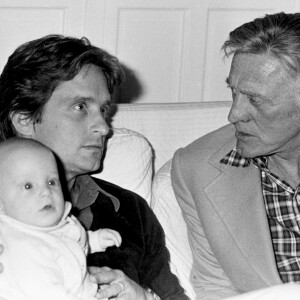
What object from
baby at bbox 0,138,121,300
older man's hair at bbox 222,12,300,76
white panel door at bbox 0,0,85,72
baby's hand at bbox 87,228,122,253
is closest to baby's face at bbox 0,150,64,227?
baby at bbox 0,138,121,300

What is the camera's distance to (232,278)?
2254mm

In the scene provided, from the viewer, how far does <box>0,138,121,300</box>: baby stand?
5.89 feet

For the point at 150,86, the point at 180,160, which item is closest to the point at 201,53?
the point at 150,86

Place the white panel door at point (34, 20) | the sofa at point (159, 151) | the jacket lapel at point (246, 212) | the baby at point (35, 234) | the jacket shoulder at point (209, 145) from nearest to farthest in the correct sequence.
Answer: the baby at point (35, 234) < the jacket lapel at point (246, 212) < the jacket shoulder at point (209, 145) < the sofa at point (159, 151) < the white panel door at point (34, 20)

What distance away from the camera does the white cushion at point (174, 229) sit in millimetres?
2400

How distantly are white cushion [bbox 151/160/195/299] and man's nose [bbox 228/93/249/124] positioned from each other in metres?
0.38

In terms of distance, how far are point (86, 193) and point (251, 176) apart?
1.58 ft

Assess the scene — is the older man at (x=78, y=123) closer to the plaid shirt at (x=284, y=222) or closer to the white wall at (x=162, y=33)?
the plaid shirt at (x=284, y=222)

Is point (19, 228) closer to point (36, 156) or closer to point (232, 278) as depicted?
point (36, 156)

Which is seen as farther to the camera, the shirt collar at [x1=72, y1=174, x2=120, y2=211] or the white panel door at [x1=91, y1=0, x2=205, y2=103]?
the white panel door at [x1=91, y1=0, x2=205, y2=103]

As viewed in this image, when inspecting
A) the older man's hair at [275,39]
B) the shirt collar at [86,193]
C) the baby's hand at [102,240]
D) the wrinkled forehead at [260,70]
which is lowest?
the baby's hand at [102,240]

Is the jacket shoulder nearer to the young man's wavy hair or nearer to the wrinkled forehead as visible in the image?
the wrinkled forehead

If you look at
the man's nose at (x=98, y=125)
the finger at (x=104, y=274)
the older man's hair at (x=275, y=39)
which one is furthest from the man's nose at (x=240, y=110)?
the finger at (x=104, y=274)

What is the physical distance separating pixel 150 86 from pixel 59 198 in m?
2.42
